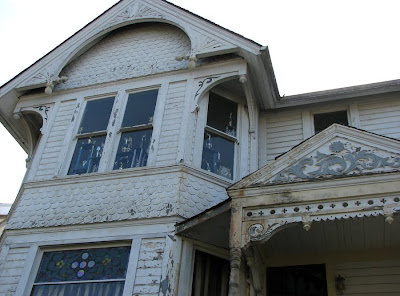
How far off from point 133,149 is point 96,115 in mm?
1561

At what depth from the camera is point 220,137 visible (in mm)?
10461

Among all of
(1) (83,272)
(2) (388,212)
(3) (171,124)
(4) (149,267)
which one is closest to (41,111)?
(3) (171,124)

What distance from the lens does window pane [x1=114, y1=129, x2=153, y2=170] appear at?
10.0 meters

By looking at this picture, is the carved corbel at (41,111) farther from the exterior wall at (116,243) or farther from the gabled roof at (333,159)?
the gabled roof at (333,159)

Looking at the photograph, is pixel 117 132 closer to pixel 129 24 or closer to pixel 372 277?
pixel 129 24

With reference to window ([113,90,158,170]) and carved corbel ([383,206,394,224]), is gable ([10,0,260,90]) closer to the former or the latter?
window ([113,90,158,170])

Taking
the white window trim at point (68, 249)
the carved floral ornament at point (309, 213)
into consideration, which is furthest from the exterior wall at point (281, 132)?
the white window trim at point (68, 249)

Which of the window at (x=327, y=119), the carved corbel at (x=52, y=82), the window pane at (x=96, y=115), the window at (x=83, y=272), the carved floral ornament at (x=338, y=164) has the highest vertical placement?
the carved corbel at (x=52, y=82)

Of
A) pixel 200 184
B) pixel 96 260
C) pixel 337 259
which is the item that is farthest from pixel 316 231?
pixel 96 260

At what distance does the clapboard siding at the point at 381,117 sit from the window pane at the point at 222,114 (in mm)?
2836

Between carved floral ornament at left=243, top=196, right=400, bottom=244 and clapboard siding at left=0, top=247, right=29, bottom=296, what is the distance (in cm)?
449

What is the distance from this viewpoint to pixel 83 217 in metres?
9.38

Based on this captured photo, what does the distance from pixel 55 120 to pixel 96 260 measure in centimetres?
403

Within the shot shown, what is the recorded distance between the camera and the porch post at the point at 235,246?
6.79 metres
